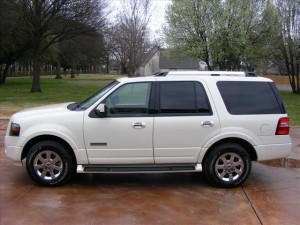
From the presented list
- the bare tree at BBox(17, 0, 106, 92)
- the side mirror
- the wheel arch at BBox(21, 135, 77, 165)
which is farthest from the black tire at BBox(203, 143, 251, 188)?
the bare tree at BBox(17, 0, 106, 92)

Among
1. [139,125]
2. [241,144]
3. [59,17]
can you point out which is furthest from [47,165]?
[59,17]

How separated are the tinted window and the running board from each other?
1112 millimetres

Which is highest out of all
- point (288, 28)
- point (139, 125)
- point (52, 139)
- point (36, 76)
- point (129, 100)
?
point (288, 28)

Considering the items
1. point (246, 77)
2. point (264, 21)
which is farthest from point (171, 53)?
point (246, 77)

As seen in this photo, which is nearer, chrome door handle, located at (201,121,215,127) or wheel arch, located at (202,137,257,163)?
chrome door handle, located at (201,121,215,127)

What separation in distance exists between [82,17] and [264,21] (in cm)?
1419

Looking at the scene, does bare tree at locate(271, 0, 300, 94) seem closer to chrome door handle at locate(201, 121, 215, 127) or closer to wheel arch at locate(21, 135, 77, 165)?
chrome door handle at locate(201, 121, 215, 127)

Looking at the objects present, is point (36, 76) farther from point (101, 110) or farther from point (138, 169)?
point (138, 169)

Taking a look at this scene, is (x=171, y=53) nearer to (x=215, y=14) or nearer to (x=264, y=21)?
(x=215, y=14)

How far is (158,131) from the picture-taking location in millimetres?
6285

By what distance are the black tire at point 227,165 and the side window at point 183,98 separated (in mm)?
679

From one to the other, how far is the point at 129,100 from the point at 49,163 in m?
1.56

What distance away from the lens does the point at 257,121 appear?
649 cm

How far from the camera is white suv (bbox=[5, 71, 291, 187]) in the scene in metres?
6.27
